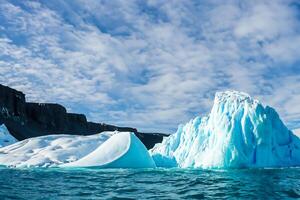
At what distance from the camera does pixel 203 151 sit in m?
29.1

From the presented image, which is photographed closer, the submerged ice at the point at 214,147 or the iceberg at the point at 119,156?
the iceberg at the point at 119,156

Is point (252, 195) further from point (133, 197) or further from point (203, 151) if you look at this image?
point (203, 151)

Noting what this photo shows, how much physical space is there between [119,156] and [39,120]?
8335 cm

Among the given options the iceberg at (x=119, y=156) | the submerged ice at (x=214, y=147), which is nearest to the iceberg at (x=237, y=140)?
the submerged ice at (x=214, y=147)

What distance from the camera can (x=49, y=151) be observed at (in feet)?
103

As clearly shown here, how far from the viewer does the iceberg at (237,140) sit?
88.3 feet

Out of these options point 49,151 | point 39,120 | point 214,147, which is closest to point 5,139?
point 39,120

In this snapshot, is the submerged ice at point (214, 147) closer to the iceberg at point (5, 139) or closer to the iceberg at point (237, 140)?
the iceberg at point (237, 140)

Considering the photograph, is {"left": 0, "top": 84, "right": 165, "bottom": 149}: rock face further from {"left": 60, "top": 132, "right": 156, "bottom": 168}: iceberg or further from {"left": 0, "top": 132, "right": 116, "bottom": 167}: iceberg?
{"left": 60, "top": 132, "right": 156, "bottom": 168}: iceberg

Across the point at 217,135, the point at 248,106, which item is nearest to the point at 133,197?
the point at 217,135

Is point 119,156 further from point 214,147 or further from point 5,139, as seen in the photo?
point 5,139

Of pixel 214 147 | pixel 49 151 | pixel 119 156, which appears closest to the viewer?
pixel 119 156

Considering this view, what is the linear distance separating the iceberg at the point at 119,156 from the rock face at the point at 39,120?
6138cm

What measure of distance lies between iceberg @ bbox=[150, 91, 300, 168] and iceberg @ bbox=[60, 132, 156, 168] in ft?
14.5
